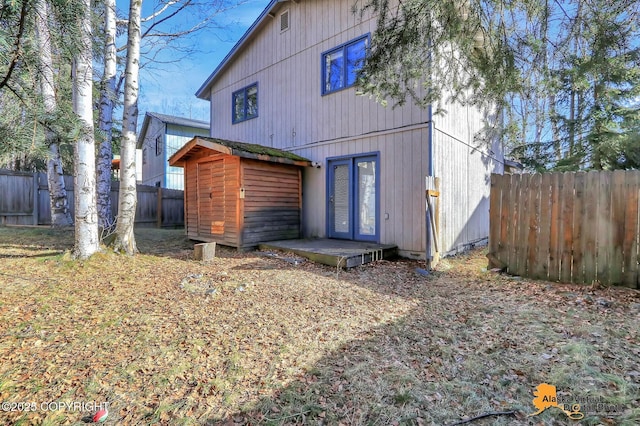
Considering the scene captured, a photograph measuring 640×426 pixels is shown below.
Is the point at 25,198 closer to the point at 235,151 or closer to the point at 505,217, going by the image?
the point at 235,151

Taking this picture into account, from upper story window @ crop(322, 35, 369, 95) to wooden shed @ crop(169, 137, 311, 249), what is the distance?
208cm

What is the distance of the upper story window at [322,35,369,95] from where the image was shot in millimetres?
7685

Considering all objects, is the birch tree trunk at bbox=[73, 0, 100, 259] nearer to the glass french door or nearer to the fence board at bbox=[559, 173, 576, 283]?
the glass french door

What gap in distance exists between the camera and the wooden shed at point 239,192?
736cm

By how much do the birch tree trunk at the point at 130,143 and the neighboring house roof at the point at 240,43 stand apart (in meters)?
4.59

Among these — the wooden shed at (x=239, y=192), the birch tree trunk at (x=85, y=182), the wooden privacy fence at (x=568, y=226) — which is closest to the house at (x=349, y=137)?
the wooden shed at (x=239, y=192)

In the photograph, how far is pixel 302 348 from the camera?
9.21 feet

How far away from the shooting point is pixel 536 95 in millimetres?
4695

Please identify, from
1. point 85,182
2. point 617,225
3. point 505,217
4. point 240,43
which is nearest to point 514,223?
point 505,217

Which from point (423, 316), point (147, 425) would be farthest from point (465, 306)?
point (147, 425)

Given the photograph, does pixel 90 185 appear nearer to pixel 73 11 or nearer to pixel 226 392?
pixel 73 11

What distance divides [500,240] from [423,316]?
261cm

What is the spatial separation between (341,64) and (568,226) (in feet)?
19.7

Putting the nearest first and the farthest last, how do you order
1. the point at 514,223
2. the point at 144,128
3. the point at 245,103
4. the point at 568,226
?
the point at 568,226 → the point at 514,223 → the point at 245,103 → the point at 144,128
